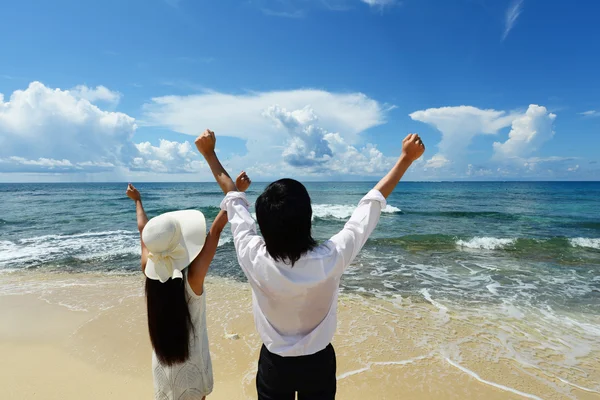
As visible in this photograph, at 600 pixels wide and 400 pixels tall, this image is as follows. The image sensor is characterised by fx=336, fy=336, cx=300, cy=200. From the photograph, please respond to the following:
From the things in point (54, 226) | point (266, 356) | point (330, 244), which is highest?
point (330, 244)

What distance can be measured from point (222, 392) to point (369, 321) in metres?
2.91

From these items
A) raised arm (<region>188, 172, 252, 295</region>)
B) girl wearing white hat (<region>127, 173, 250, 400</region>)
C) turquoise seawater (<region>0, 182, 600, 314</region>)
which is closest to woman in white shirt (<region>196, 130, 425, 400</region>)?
raised arm (<region>188, 172, 252, 295</region>)

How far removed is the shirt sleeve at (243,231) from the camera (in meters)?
1.49

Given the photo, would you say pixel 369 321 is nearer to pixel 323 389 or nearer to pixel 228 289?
pixel 228 289

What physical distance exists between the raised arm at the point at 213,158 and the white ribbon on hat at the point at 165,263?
1.56 ft

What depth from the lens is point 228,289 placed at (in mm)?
7641

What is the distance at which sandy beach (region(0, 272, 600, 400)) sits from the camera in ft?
12.9

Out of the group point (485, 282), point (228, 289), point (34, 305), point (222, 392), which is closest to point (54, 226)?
point (34, 305)

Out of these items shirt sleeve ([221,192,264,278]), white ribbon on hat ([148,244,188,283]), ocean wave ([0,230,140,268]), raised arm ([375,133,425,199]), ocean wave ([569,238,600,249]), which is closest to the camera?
shirt sleeve ([221,192,264,278])

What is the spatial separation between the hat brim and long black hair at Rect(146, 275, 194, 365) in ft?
0.29

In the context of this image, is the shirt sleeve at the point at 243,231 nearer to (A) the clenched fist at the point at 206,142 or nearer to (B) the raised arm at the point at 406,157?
(A) the clenched fist at the point at 206,142

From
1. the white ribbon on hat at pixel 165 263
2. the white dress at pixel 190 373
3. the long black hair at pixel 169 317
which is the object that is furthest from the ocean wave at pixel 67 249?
the white ribbon on hat at pixel 165 263

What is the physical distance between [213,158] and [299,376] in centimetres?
131

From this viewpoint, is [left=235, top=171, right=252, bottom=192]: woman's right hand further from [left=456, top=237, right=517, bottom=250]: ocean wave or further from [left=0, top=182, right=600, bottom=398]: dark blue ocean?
[left=456, top=237, right=517, bottom=250]: ocean wave
